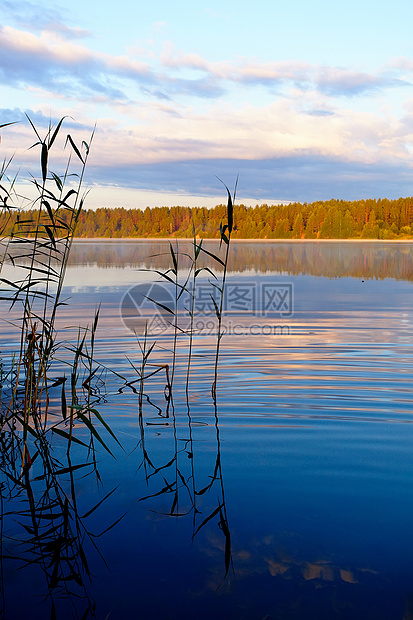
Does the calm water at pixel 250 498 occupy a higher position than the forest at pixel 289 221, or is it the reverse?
the forest at pixel 289 221

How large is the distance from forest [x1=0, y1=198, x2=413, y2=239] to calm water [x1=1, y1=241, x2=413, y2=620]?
11461cm

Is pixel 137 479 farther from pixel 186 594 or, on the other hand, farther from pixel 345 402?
pixel 345 402

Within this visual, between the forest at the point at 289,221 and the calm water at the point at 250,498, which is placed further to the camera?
the forest at the point at 289,221

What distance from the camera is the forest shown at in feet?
436

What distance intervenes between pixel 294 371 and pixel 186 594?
5270 millimetres

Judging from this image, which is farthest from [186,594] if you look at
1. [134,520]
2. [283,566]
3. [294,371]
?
[294,371]

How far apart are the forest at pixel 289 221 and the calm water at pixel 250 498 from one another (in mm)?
114614

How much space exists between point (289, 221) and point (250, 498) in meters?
143

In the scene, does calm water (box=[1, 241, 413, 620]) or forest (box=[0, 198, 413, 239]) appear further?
forest (box=[0, 198, 413, 239])

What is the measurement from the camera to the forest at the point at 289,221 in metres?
133

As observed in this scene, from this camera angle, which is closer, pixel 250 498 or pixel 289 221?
pixel 250 498

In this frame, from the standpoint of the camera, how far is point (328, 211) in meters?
140

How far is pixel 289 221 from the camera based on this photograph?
144 m

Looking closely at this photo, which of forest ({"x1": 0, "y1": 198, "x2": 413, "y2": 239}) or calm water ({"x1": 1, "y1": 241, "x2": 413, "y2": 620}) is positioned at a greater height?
forest ({"x1": 0, "y1": 198, "x2": 413, "y2": 239})
